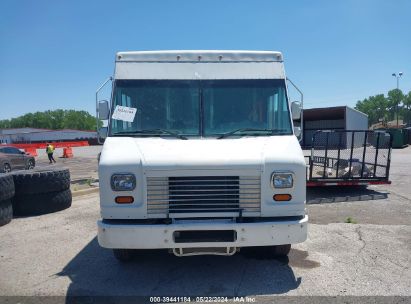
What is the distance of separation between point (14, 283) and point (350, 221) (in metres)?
5.90

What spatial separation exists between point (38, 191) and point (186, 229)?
4.98 m

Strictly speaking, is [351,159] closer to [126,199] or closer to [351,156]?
[351,156]

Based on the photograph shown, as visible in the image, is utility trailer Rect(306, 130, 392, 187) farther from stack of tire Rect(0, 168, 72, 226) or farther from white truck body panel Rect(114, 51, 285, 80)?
stack of tire Rect(0, 168, 72, 226)

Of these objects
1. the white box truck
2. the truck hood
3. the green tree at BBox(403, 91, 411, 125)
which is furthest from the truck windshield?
the green tree at BBox(403, 91, 411, 125)

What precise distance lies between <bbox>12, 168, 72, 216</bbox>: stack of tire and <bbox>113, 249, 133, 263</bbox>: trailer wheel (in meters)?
3.45

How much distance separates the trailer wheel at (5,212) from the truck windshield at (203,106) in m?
3.48

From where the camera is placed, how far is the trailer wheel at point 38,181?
778 cm

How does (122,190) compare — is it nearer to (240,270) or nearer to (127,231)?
(127,231)

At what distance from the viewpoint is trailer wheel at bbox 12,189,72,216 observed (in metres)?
8.00

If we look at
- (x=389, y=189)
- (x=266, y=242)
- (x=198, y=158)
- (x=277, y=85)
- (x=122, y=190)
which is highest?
(x=277, y=85)

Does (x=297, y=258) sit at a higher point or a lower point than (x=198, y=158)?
lower

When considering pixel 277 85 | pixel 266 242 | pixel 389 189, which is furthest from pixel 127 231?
pixel 389 189

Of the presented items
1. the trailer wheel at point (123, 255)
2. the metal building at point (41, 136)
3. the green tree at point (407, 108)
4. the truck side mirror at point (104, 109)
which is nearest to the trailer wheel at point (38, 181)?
the truck side mirror at point (104, 109)

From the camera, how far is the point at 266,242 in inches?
171
